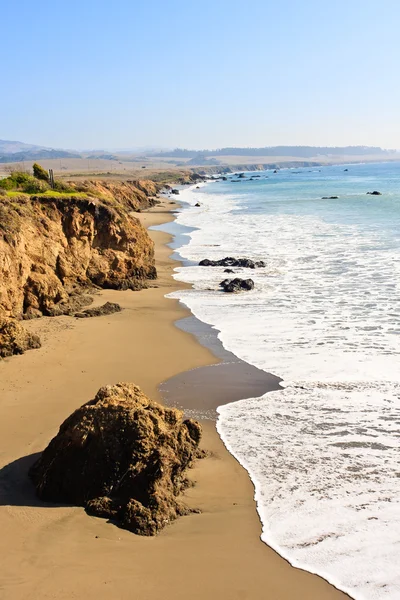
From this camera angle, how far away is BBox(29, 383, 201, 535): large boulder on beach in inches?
295

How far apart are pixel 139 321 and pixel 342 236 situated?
21641mm

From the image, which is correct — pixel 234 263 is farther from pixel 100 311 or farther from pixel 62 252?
pixel 100 311

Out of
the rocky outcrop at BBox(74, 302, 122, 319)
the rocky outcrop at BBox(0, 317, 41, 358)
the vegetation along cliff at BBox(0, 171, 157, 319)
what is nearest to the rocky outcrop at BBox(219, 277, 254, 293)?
the vegetation along cliff at BBox(0, 171, 157, 319)

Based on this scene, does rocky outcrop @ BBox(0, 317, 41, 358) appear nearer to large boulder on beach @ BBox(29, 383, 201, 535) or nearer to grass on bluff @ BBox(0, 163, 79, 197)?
large boulder on beach @ BBox(29, 383, 201, 535)

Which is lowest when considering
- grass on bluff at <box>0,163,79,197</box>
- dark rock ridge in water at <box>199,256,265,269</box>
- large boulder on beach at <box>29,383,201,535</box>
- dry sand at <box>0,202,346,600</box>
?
dry sand at <box>0,202,346,600</box>

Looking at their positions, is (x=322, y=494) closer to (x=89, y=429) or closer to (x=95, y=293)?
(x=89, y=429)

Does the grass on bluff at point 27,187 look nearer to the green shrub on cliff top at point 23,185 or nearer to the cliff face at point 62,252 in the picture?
the green shrub on cliff top at point 23,185

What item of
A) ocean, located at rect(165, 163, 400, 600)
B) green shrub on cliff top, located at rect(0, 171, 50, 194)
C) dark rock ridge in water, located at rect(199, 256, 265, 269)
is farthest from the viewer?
dark rock ridge in water, located at rect(199, 256, 265, 269)

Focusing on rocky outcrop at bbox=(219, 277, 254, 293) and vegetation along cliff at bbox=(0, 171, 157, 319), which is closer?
vegetation along cliff at bbox=(0, 171, 157, 319)

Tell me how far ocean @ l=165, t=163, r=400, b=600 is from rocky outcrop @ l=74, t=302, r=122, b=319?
2551mm

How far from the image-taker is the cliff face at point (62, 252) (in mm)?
15758

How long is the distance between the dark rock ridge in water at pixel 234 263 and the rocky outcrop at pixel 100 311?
8.46 m

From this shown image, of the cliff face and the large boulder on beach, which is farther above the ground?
the cliff face

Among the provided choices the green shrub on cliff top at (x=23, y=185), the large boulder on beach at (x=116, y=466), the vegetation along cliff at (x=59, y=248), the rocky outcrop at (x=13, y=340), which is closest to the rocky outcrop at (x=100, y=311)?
the vegetation along cliff at (x=59, y=248)
